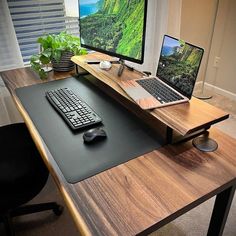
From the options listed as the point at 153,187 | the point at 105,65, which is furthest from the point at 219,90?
the point at 153,187

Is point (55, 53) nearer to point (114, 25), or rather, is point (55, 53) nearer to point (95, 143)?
point (114, 25)

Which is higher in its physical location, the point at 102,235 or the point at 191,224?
the point at 102,235

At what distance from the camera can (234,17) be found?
8.40 feet

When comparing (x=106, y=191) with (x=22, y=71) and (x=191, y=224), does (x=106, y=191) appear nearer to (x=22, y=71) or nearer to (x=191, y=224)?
(x=191, y=224)

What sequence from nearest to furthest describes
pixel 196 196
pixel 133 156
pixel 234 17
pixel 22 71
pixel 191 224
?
pixel 196 196 → pixel 133 156 → pixel 191 224 → pixel 22 71 → pixel 234 17

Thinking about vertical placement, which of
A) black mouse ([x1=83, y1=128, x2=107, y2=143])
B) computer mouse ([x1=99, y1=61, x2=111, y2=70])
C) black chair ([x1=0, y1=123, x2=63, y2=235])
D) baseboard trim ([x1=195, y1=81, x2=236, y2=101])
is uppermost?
computer mouse ([x1=99, y1=61, x2=111, y2=70])

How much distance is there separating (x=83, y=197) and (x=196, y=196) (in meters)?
0.33

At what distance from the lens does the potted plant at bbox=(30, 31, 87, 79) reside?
1580mm

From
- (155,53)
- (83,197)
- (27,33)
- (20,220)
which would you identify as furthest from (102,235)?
(155,53)

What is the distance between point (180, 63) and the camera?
1.03m

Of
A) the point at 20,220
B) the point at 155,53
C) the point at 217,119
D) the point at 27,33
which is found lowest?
the point at 20,220

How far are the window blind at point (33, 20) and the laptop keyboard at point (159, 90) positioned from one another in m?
1.20

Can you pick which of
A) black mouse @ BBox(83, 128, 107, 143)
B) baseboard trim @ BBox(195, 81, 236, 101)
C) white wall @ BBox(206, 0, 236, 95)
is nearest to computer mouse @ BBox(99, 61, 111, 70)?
black mouse @ BBox(83, 128, 107, 143)

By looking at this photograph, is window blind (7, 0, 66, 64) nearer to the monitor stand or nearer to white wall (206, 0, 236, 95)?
the monitor stand
